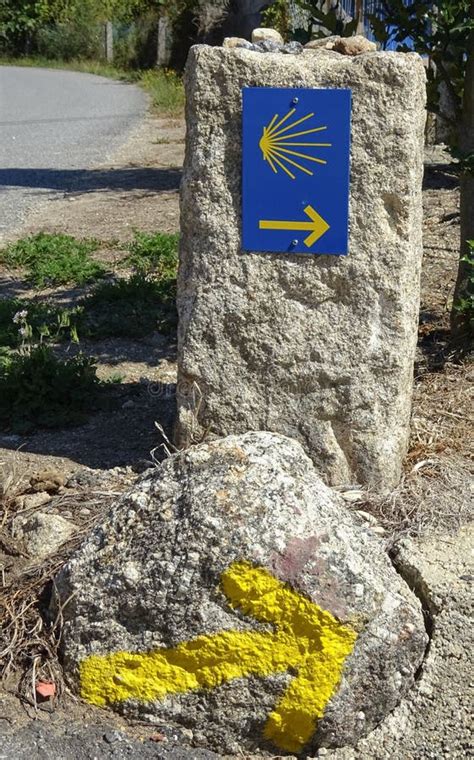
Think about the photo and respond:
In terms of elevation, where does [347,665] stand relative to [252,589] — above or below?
below

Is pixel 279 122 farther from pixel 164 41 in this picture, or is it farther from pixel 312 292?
pixel 164 41

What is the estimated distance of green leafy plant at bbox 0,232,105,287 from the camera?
21.3 feet

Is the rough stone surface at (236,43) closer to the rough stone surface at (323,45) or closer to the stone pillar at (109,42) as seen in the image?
the rough stone surface at (323,45)

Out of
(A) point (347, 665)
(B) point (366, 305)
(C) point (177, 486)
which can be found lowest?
(A) point (347, 665)

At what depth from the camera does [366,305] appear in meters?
3.34

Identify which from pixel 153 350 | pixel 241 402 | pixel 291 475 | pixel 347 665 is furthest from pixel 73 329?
pixel 347 665

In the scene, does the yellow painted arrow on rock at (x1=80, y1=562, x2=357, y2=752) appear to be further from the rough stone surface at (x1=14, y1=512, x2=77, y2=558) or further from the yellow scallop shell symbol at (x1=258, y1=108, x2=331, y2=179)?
the yellow scallop shell symbol at (x1=258, y1=108, x2=331, y2=179)

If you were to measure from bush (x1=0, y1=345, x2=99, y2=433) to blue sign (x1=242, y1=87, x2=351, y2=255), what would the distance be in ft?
4.43

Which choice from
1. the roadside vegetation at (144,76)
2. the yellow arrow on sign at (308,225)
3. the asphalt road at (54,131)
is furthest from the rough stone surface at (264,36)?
the roadside vegetation at (144,76)

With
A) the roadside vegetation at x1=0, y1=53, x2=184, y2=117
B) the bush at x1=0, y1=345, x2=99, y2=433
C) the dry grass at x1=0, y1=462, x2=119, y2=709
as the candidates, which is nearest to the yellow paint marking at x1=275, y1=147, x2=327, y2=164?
the dry grass at x1=0, y1=462, x2=119, y2=709

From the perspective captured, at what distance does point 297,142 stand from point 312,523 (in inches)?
50.6

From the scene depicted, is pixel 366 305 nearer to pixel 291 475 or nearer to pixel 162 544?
pixel 291 475

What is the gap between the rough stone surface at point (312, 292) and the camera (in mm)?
3213

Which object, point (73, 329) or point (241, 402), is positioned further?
point (73, 329)
